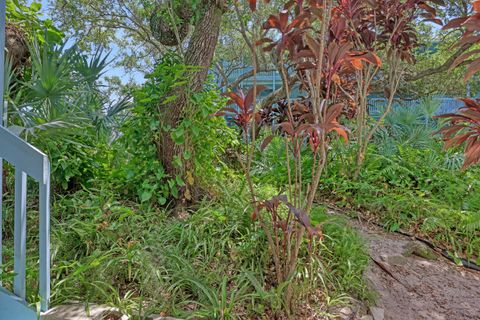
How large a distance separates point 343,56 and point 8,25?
3122 mm

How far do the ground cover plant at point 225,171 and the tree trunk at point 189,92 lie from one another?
0.04 feet

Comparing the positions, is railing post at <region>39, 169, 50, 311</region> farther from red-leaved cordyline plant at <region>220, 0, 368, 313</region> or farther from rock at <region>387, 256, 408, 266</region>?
rock at <region>387, 256, 408, 266</region>

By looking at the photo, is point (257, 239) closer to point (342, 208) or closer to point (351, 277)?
point (351, 277)

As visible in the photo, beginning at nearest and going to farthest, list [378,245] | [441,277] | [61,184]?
[441,277]
[378,245]
[61,184]

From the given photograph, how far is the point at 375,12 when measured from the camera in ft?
11.4

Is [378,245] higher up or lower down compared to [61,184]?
lower down

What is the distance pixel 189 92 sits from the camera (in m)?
2.95

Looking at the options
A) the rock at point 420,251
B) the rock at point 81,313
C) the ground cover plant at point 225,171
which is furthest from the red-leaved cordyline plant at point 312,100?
the rock at point 420,251

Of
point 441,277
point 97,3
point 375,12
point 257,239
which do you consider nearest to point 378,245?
point 441,277

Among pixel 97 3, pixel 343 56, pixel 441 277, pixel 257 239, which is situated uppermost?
pixel 97 3

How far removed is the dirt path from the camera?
2.21m

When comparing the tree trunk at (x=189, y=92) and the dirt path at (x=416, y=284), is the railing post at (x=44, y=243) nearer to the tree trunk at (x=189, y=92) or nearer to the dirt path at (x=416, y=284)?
the tree trunk at (x=189, y=92)

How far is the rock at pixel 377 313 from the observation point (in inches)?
79.0

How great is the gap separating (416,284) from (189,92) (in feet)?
7.35
